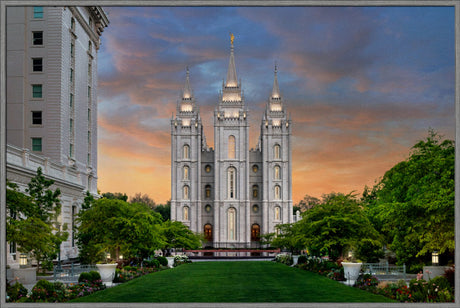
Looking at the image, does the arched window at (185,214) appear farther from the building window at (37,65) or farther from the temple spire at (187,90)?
the building window at (37,65)

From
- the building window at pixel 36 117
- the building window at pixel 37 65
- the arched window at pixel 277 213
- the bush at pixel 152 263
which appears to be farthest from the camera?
the arched window at pixel 277 213

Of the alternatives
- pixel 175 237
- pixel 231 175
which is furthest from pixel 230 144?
pixel 175 237

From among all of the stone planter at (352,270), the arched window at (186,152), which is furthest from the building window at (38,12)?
the arched window at (186,152)

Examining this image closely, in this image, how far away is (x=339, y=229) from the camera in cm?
3228

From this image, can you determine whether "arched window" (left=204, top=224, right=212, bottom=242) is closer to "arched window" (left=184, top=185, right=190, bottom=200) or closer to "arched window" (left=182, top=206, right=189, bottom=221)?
"arched window" (left=182, top=206, right=189, bottom=221)

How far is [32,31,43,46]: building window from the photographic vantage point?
4172cm

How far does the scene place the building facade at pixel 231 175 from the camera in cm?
9519

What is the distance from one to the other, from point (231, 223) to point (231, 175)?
26.8ft

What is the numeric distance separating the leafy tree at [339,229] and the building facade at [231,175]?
60626mm

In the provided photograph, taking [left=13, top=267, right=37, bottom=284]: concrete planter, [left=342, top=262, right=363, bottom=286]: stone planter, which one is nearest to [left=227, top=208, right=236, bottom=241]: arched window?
[left=342, top=262, right=363, bottom=286]: stone planter

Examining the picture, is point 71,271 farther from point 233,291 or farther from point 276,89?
point 276,89

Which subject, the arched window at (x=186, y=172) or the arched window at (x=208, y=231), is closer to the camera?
the arched window at (x=208, y=231)

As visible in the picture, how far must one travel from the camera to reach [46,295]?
19.0 m

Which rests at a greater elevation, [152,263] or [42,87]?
[42,87]
